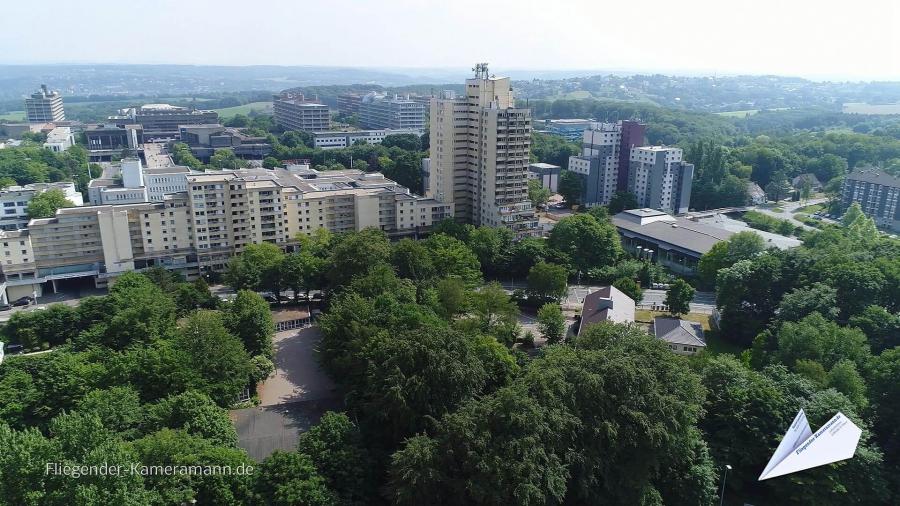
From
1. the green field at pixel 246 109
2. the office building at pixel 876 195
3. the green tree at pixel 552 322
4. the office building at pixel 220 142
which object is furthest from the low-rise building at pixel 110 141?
the office building at pixel 876 195

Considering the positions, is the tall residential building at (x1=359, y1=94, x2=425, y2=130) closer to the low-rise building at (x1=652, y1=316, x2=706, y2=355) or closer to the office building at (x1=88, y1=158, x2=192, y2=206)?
the office building at (x1=88, y1=158, x2=192, y2=206)

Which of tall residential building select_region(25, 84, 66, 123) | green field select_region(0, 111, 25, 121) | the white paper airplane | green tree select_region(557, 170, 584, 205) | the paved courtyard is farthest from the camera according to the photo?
green field select_region(0, 111, 25, 121)

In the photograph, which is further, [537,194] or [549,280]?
[537,194]

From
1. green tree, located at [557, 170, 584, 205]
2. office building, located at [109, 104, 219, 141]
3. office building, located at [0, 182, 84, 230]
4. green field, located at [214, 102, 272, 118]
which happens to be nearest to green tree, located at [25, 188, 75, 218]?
office building, located at [0, 182, 84, 230]

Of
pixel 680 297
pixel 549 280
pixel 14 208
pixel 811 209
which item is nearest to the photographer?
pixel 680 297

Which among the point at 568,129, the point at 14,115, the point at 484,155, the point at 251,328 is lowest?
the point at 251,328

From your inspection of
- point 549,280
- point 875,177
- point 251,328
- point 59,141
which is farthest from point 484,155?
point 59,141

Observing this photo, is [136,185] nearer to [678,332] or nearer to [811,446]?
[678,332]
